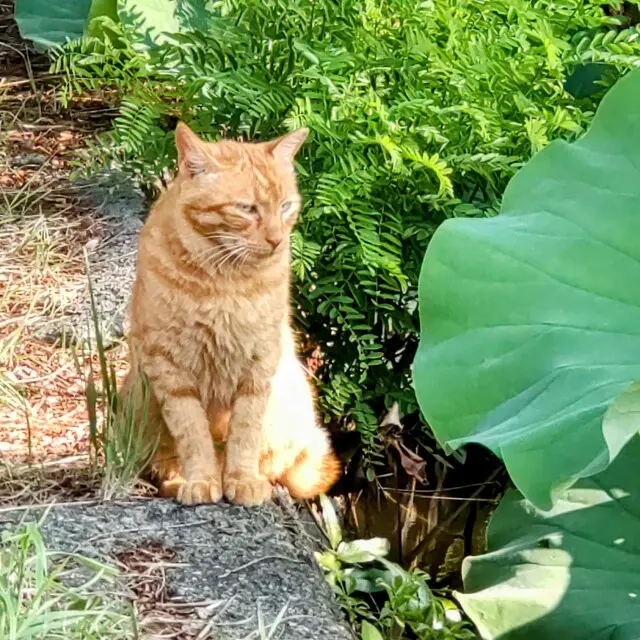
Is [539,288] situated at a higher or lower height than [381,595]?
higher

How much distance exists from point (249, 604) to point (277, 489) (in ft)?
1.95

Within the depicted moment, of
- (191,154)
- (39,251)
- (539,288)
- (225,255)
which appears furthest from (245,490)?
(39,251)

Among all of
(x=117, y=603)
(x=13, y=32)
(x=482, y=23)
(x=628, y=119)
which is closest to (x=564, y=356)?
(x=628, y=119)

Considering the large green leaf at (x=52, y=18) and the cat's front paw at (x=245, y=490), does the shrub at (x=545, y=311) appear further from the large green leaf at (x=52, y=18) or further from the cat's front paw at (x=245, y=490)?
the large green leaf at (x=52, y=18)

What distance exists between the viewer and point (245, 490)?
2420 millimetres

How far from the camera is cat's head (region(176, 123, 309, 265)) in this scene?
2.37m

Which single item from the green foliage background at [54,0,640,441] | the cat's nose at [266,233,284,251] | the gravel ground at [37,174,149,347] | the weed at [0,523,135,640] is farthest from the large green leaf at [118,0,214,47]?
the weed at [0,523,135,640]

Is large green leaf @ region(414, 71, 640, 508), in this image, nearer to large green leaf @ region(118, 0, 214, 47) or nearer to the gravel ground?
the gravel ground

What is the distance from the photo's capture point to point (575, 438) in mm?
1163

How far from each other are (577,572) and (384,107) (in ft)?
4.07

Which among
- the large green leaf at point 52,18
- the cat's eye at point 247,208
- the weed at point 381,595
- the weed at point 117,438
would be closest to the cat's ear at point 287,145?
the cat's eye at point 247,208

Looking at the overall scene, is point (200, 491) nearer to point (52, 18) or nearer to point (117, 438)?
point (117, 438)

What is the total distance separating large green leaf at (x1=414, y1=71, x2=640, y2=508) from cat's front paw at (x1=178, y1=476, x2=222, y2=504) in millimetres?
1096

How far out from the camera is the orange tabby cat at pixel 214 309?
236 centimetres
